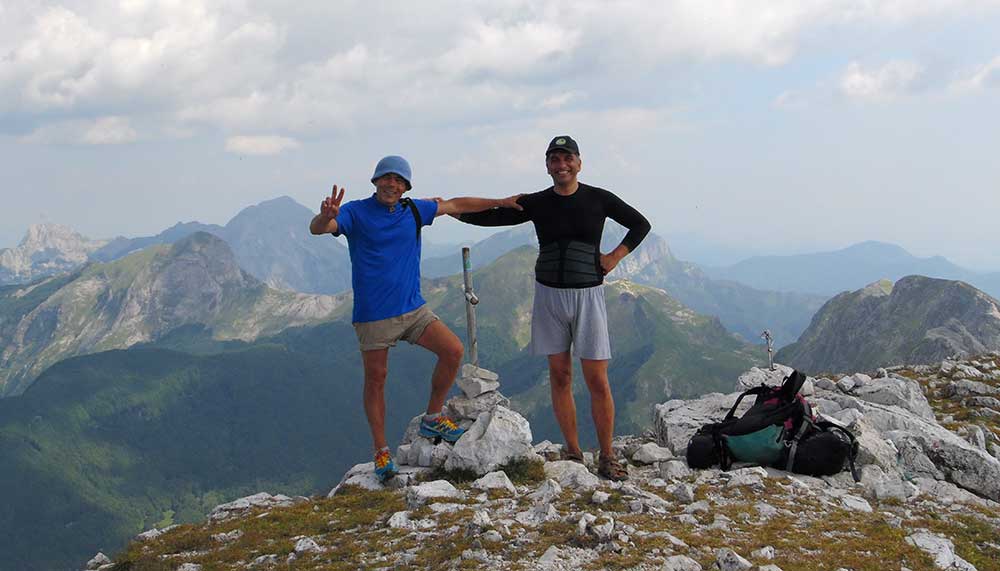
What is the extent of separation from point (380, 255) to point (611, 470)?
543 centimetres

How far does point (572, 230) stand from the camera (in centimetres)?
1065

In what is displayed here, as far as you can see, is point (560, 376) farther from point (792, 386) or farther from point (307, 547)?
point (307, 547)

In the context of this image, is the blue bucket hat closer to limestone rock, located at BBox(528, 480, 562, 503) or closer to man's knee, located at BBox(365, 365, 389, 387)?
man's knee, located at BBox(365, 365, 389, 387)

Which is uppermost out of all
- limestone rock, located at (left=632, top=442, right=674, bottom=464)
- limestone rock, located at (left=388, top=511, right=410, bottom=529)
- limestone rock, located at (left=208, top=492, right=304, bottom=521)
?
limestone rock, located at (left=388, top=511, right=410, bottom=529)

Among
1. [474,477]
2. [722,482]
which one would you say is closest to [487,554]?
[474,477]

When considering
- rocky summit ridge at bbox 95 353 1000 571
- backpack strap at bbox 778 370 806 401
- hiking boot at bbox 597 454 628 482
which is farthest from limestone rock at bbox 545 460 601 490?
backpack strap at bbox 778 370 806 401

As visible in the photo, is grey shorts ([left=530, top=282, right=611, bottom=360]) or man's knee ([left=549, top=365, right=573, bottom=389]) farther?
man's knee ([left=549, top=365, right=573, bottom=389])

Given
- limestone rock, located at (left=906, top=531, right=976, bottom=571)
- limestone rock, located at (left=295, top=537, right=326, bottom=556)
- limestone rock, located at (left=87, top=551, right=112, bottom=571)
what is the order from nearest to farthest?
1. limestone rock, located at (left=906, top=531, right=976, bottom=571)
2. limestone rock, located at (left=295, top=537, right=326, bottom=556)
3. limestone rock, located at (left=87, top=551, right=112, bottom=571)

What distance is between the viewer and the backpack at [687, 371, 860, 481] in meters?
11.2

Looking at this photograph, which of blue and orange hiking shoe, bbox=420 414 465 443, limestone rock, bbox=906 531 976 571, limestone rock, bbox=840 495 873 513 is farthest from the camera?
blue and orange hiking shoe, bbox=420 414 465 443

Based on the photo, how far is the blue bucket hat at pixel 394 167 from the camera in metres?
10.4

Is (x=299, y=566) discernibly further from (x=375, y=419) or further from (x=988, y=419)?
(x=988, y=419)

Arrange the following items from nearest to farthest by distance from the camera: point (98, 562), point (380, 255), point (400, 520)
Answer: point (400, 520) < point (98, 562) < point (380, 255)

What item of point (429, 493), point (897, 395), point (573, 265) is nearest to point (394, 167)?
point (573, 265)
